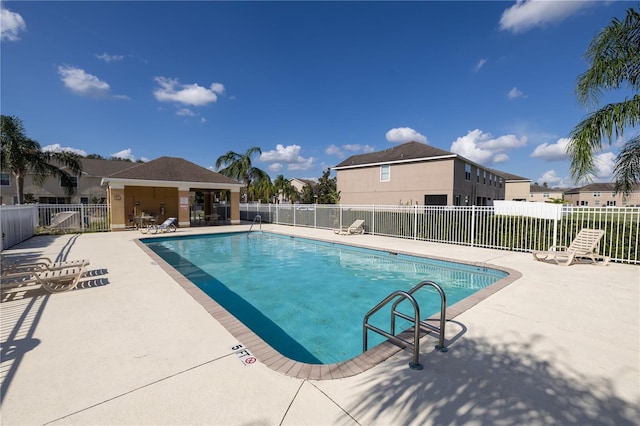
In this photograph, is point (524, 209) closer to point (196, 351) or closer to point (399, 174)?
point (196, 351)

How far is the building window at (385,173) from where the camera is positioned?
24.5 m

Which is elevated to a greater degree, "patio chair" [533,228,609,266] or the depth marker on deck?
"patio chair" [533,228,609,266]

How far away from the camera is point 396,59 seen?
18.6 metres

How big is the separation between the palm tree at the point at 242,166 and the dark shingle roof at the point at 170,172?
32.0 ft

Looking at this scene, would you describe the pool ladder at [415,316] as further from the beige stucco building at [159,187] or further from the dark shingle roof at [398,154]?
the dark shingle roof at [398,154]

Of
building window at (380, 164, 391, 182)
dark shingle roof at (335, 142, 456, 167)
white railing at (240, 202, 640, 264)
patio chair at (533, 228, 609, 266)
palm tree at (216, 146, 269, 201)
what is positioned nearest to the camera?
patio chair at (533, 228, 609, 266)

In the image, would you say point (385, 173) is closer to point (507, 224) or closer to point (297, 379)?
point (507, 224)

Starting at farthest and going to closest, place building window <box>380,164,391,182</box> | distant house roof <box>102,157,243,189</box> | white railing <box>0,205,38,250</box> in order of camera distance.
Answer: building window <box>380,164,391,182</box> < distant house roof <box>102,157,243,189</box> < white railing <box>0,205,38,250</box>

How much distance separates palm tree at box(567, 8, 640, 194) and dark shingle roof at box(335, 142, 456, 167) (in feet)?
43.4

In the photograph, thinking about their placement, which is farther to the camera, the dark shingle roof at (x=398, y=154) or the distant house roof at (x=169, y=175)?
the dark shingle roof at (x=398, y=154)

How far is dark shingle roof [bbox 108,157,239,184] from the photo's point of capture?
743 inches

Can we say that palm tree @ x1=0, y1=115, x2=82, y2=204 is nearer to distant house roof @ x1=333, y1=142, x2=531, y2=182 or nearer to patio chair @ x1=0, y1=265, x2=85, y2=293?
patio chair @ x1=0, y1=265, x2=85, y2=293

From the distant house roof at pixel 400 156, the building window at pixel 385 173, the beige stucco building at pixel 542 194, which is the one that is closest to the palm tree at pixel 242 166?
the distant house roof at pixel 400 156

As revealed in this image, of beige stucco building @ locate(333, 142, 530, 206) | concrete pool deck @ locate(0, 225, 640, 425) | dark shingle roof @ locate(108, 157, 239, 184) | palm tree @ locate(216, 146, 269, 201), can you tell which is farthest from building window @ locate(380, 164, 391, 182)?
concrete pool deck @ locate(0, 225, 640, 425)
